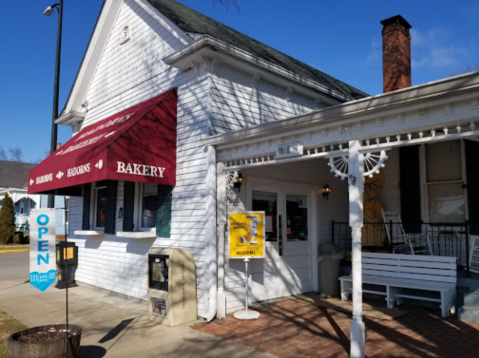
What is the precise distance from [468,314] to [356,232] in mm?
2883

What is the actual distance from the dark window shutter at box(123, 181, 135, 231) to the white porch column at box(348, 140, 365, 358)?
5366 mm

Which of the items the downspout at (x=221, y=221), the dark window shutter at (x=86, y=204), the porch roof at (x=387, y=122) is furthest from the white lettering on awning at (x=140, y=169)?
the dark window shutter at (x=86, y=204)

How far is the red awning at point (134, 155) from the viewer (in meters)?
6.76

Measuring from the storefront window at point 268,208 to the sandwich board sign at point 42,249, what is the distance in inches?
163

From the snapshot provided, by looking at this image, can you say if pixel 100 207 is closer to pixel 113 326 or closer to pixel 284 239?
pixel 113 326

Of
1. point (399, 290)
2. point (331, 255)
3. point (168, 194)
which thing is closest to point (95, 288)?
point (168, 194)

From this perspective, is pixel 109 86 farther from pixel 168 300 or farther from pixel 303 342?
pixel 303 342

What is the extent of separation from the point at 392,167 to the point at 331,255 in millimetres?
2810

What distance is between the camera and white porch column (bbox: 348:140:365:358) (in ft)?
15.5

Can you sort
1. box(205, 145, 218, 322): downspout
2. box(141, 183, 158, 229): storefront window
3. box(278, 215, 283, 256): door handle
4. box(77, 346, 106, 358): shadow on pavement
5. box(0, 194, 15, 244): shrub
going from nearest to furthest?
box(77, 346, 106, 358): shadow on pavement, box(205, 145, 218, 322): downspout, box(278, 215, 283, 256): door handle, box(141, 183, 158, 229): storefront window, box(0, 194, 15, 244): shrub

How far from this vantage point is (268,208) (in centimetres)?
822

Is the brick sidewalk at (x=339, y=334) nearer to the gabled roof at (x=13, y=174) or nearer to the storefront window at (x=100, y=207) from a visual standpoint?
the storefront window at (x=100, y=207)

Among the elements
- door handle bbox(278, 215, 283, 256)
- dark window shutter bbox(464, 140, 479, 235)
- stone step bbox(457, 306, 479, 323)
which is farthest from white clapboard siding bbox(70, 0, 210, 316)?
dark window shutter bbox(464, 140, 479, 235)

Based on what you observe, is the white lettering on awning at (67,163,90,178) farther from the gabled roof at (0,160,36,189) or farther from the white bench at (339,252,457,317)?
the gabled roof at (0,160,36,189)
